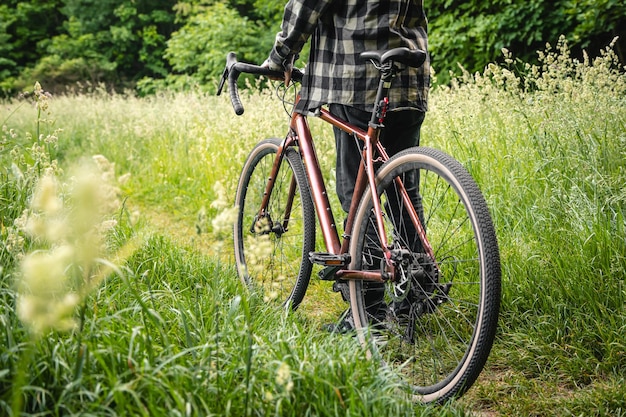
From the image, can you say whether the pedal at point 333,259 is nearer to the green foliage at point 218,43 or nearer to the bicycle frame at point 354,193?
the bicycle frame at point 354,193

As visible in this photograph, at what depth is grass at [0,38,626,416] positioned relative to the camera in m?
1.74

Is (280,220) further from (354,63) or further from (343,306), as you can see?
(354,63)

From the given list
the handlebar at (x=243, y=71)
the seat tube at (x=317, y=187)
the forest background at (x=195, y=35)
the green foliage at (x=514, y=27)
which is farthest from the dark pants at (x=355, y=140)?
the green foliage at (x=514, y=27)

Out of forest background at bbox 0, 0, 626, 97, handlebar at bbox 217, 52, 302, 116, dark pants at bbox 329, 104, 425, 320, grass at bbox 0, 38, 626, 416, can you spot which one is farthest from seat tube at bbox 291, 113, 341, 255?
forest background at bbox 0, 0, 626, 97

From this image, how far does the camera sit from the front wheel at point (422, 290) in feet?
Answer: 7.34

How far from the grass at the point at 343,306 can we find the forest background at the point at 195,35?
457 cm

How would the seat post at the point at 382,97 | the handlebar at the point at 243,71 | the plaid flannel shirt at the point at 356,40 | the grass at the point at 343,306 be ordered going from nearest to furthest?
the grass at the point at 343,306
the seat post at the point at 382,97
the plaid flannel shirt at the point at 356,40
the handlebar at the point at 243,71

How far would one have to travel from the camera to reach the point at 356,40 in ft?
9.30

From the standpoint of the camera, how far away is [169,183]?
6.80 meters

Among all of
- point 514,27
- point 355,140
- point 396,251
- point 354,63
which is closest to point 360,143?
point 355,140

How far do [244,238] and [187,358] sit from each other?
84.0 inches

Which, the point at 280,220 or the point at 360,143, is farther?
the point at 280,220

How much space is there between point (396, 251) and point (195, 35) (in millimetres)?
17150

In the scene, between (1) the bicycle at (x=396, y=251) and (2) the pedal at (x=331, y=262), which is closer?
(1) the bicycle at (x=396, y=251)
